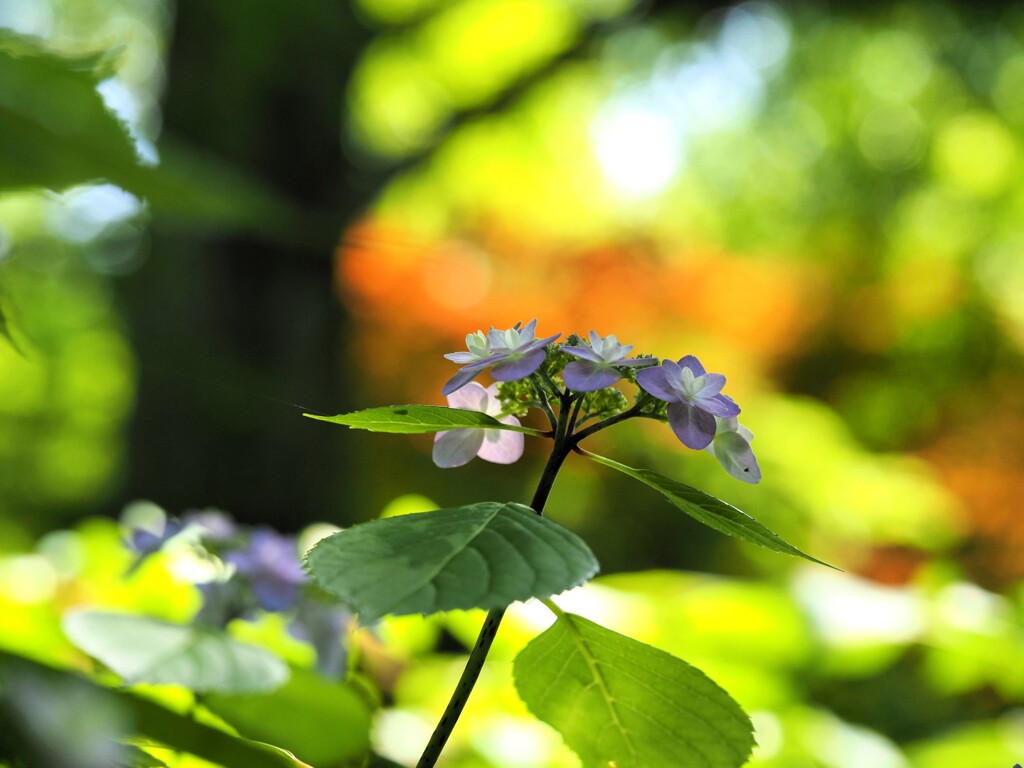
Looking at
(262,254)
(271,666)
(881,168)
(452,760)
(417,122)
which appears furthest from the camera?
(881,168)

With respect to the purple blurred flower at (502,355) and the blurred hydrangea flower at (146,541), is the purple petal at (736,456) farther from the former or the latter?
the blurred hydrangea flower at (146,541)

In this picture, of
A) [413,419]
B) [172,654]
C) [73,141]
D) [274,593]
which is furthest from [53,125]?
[274,593]

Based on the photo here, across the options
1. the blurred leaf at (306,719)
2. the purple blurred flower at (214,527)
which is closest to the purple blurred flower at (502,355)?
the blurred leaf at (306,719)

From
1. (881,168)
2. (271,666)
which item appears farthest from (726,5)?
(881,168)

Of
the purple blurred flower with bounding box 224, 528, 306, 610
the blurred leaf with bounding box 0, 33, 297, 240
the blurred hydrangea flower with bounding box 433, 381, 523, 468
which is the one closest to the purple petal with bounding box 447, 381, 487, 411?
the blurred hydrangea flower with bounding box 433, 381, 523, 468

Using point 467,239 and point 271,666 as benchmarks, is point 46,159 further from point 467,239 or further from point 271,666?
point 467,239
